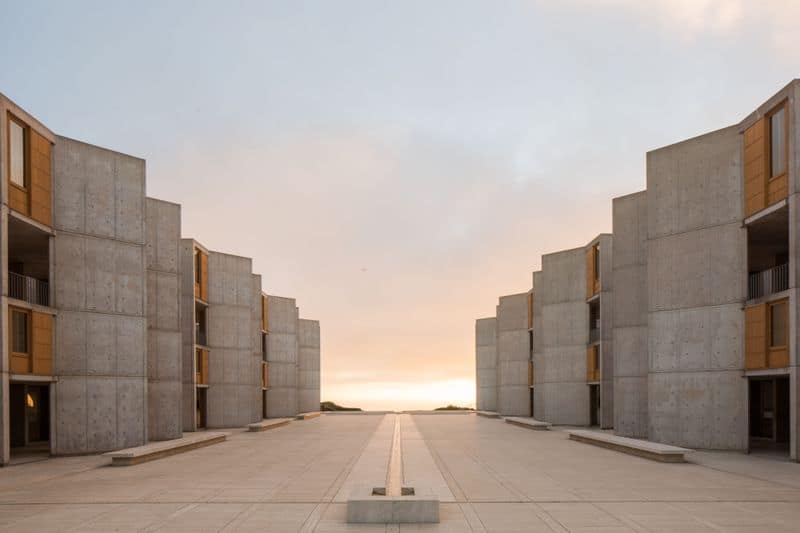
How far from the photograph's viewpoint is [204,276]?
4241 cm

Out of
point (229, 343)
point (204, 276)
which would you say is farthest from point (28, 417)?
point (229, 343)

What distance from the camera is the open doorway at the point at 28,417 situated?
3088 cm

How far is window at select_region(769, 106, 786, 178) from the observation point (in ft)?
73.9

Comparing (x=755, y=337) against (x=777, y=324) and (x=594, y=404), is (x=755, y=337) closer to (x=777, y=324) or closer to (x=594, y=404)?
(x=777, y=324)

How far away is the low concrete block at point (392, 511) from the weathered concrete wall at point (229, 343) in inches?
1268

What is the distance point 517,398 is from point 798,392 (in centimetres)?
3661

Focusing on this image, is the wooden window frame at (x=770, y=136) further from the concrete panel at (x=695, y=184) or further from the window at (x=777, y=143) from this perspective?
the concrete panel at (x=695, y=184)

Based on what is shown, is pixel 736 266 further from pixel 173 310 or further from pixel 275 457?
A: pixel 173 310

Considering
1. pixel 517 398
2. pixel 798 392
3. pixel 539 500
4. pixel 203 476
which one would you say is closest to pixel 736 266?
pixel 798 392

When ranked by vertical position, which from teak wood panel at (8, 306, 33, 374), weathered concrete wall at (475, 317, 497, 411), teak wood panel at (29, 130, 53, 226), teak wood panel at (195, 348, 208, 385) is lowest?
weathered concrete wall at (475, 317, 497, 411)

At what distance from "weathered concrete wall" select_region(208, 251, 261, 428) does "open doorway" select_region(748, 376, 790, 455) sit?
28.4 meters

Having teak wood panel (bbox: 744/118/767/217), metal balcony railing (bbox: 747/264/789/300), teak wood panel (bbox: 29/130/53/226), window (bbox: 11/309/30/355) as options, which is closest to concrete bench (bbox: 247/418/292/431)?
window (bbox: 11/309/30/355)

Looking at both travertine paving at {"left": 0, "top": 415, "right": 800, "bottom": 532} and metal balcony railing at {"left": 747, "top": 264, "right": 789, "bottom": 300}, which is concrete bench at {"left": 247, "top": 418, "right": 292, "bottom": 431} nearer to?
travertine paving at {"left": 0, "top": 415, "right": 800, "bottom": 532}

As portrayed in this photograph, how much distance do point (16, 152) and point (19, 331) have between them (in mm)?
5715
